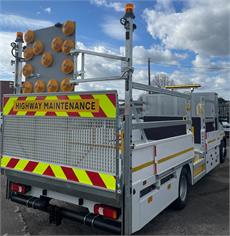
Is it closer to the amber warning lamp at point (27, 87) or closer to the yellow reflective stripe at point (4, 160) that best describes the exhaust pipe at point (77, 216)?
the yellow reflective stripe at point (4, 160)

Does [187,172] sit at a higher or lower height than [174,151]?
lower

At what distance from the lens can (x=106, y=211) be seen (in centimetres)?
300

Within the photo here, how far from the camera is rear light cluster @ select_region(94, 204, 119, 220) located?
9.67 feet

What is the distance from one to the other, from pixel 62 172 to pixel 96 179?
0.52m

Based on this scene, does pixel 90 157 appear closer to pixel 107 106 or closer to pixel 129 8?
pixel 107 106

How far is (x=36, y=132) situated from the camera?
11.6 ft

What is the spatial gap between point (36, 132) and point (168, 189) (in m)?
2.11

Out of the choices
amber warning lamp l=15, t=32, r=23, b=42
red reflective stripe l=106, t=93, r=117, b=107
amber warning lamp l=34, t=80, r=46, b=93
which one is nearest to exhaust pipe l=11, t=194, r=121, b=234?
red reflective stripe l=106, t=93, r=117, b=107

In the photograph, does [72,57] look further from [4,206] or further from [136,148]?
[4,206]

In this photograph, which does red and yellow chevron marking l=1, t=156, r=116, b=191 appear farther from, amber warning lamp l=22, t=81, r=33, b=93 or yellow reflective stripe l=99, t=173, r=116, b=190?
amber warning lamp l=22, t=81, r=33, b=93

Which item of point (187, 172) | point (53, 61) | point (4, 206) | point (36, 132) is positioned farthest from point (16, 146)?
point (187, 172)

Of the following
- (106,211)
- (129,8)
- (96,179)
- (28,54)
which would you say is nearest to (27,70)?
(28,54)

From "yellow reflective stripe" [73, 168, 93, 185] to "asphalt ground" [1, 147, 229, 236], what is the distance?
1.06m

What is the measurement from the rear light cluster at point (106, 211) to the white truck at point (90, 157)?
11mm
